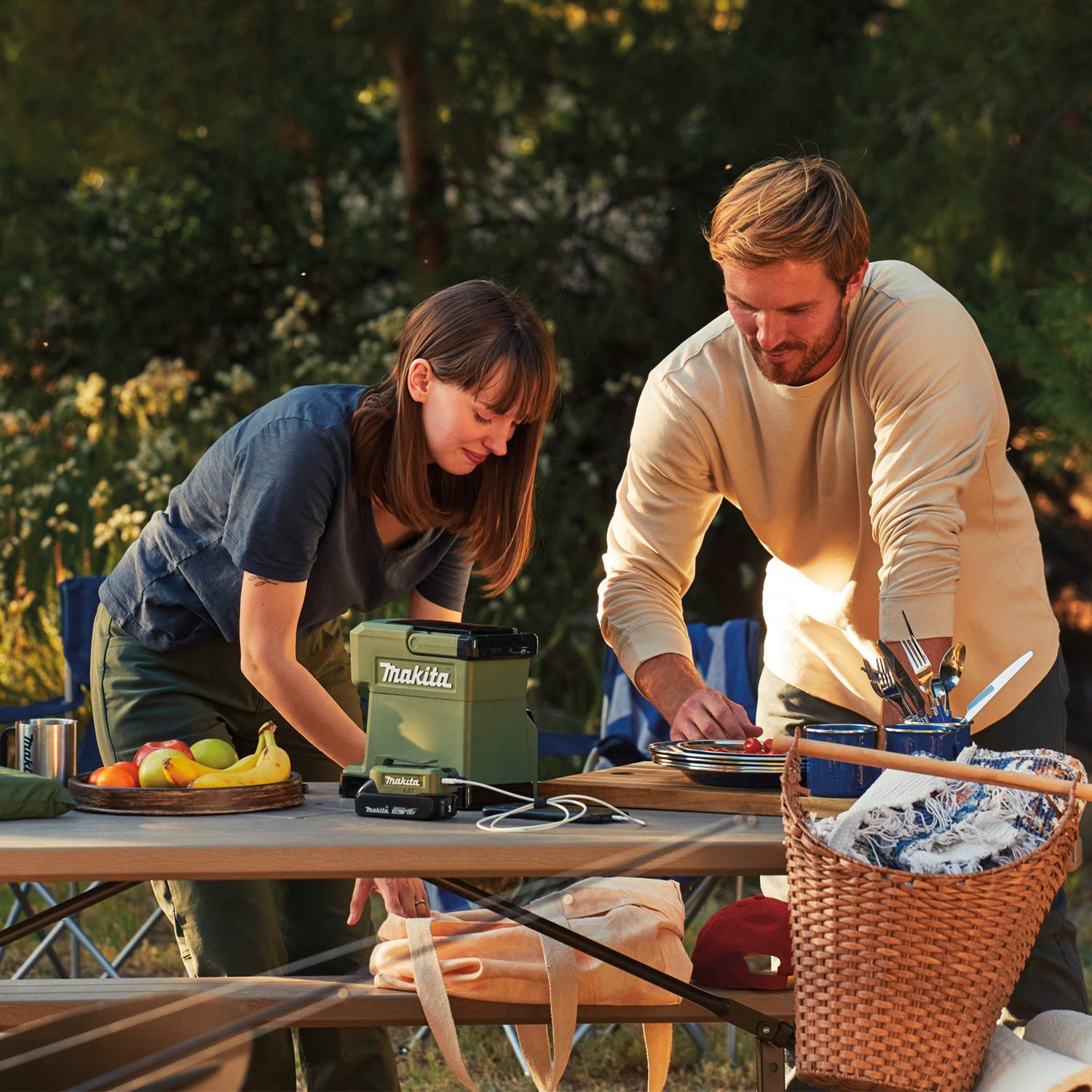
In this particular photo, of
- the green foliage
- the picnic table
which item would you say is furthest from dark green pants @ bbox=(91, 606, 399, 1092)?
the green foliage

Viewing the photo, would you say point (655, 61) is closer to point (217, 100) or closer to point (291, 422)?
point (217, 100)

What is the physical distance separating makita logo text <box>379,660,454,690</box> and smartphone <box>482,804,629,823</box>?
6.8 inches

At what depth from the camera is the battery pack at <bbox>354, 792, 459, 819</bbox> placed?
80.3 inches

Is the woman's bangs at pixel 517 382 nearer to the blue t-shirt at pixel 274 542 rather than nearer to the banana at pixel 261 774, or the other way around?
Result: the blue t-shirt at pixel 274 542

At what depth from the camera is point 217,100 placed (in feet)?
20.3

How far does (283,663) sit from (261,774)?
0.19 meters

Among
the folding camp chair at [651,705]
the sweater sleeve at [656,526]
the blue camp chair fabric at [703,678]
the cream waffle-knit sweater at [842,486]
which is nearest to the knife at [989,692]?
the cream waffle-knit sweater at [842,486]

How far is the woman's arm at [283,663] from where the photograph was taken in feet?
7.39

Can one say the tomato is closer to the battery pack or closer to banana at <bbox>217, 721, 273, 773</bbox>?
banana at <bbox>217, 721, 273, 773</bbox>

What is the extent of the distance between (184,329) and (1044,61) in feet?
12.9

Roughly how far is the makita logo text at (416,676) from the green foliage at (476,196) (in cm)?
288

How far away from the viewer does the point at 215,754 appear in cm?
215

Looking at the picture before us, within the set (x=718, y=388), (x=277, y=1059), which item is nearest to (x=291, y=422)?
(x=718, y=388)

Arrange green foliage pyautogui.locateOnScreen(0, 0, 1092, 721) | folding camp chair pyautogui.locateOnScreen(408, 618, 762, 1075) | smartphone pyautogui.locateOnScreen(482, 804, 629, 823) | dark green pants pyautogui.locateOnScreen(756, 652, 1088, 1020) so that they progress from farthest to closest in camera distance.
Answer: green foliage pyautogui.locateOnScreen(0, 0, 1092, 721)
folding camp chair pyautogui.locateOnScreen(408, 618, 762, 1075)
dark green pants pyautogui.locateOnScreen(756, 652, 1088, 1020)
smartphone pyautogui.locateOnScreen(482, 804, 629, 823)
